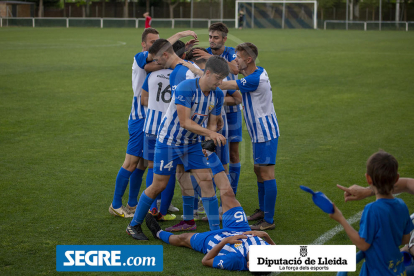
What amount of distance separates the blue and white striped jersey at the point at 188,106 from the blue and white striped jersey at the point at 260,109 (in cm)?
66

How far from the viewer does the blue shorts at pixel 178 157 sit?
4.66 m

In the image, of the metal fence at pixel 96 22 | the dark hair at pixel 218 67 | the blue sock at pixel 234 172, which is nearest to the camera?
the dark hair at pixel 218 67

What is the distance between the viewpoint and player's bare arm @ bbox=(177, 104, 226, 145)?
4.43 meters

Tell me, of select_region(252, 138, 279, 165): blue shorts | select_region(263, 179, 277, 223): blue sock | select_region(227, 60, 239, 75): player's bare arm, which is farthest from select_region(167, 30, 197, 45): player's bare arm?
select_region(263, 179, 277, 223): blue sock

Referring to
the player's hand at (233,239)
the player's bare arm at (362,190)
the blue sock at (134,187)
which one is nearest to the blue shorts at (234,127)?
the blue sock at (134,187)

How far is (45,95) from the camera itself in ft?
44.1

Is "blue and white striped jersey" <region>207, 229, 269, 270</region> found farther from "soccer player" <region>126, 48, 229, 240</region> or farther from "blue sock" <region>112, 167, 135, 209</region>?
"blue sock" <region>112, 167, 135, 209</region>

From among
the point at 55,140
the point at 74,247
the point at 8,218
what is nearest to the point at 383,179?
the point at 74,247

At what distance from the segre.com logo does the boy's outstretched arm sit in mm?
1812

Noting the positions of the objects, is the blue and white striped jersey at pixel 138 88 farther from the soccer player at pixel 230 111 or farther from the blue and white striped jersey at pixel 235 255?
the blue and white striped jersey at pixel 235 255

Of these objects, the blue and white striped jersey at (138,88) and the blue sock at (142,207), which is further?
the blue and white striped jersey at (138,88)

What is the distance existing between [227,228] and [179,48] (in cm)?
226

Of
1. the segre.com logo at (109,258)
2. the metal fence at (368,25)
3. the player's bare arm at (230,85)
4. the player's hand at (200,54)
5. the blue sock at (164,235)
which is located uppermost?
the metal fence at (368,25)

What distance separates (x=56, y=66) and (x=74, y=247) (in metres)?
15.9
